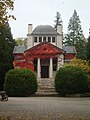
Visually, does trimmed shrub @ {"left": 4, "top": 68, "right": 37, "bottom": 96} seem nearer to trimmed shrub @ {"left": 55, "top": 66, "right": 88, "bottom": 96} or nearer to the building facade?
trimmed shrub @ {"left": 55, "top": 66, "right": 88, "bottom": 96}

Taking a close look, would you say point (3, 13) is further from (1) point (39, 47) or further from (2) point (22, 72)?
(1) point (39, 47)

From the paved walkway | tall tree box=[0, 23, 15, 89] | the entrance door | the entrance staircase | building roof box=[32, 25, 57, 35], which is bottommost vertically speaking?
the paved walkway

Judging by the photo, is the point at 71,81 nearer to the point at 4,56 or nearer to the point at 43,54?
A: the point at 43,54

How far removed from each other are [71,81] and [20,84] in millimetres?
6430

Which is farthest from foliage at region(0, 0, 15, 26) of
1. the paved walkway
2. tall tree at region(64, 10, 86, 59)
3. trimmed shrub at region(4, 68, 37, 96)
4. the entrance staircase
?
tall tree at region(64, 10, 86, 59)

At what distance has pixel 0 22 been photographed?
16.4 meters

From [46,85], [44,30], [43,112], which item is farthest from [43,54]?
[43,112]

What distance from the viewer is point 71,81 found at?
146 feet

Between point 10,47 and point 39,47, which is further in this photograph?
point 10,47

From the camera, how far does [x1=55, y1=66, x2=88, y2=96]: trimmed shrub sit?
1757 inches

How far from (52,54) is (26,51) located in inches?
183

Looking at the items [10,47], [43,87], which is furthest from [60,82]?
[10,47]

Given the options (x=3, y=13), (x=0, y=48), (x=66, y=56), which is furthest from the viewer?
(x=66, y=56)

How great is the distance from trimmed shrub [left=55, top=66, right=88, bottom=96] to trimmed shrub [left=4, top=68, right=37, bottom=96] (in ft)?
11.2
